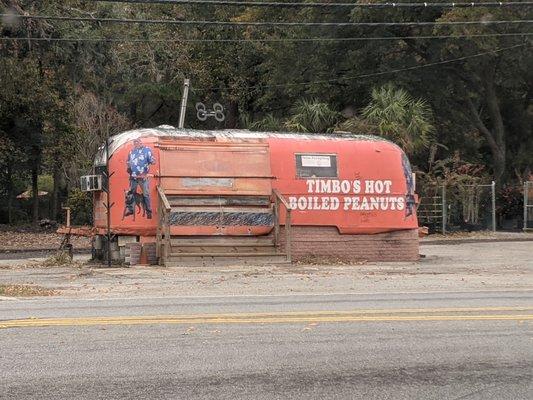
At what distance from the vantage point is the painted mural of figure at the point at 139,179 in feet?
57.9

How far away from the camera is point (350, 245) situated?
1939 cm

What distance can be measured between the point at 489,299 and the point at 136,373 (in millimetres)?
6778

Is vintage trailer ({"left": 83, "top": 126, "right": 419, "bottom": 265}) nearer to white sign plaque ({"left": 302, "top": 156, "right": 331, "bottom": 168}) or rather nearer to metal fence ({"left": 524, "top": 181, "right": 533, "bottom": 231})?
white sign plaque ({"left": 302, "top": 156, "right": 331, "bottom": 168})

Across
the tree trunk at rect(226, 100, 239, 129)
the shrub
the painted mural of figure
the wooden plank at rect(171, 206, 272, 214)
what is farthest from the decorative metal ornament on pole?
the tree trunk at rect(226, 100, 239, 129)

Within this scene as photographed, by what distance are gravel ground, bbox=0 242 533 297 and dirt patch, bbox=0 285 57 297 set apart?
261 millimetres

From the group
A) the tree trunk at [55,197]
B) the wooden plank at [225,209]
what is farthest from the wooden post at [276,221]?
the tree trunk at [55,197]

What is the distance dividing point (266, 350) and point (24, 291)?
6636 millimetres

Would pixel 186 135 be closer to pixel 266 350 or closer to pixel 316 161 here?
pixel 316 161

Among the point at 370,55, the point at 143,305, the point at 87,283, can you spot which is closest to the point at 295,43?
the point at 370,55

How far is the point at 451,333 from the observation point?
8359 mm

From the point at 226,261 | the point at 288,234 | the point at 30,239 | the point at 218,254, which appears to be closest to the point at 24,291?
the point at 218,254

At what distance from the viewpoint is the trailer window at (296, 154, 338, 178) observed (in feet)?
62.3

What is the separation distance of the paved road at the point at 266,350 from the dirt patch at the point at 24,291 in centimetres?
153

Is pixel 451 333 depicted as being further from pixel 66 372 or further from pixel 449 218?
pixel 449 218
